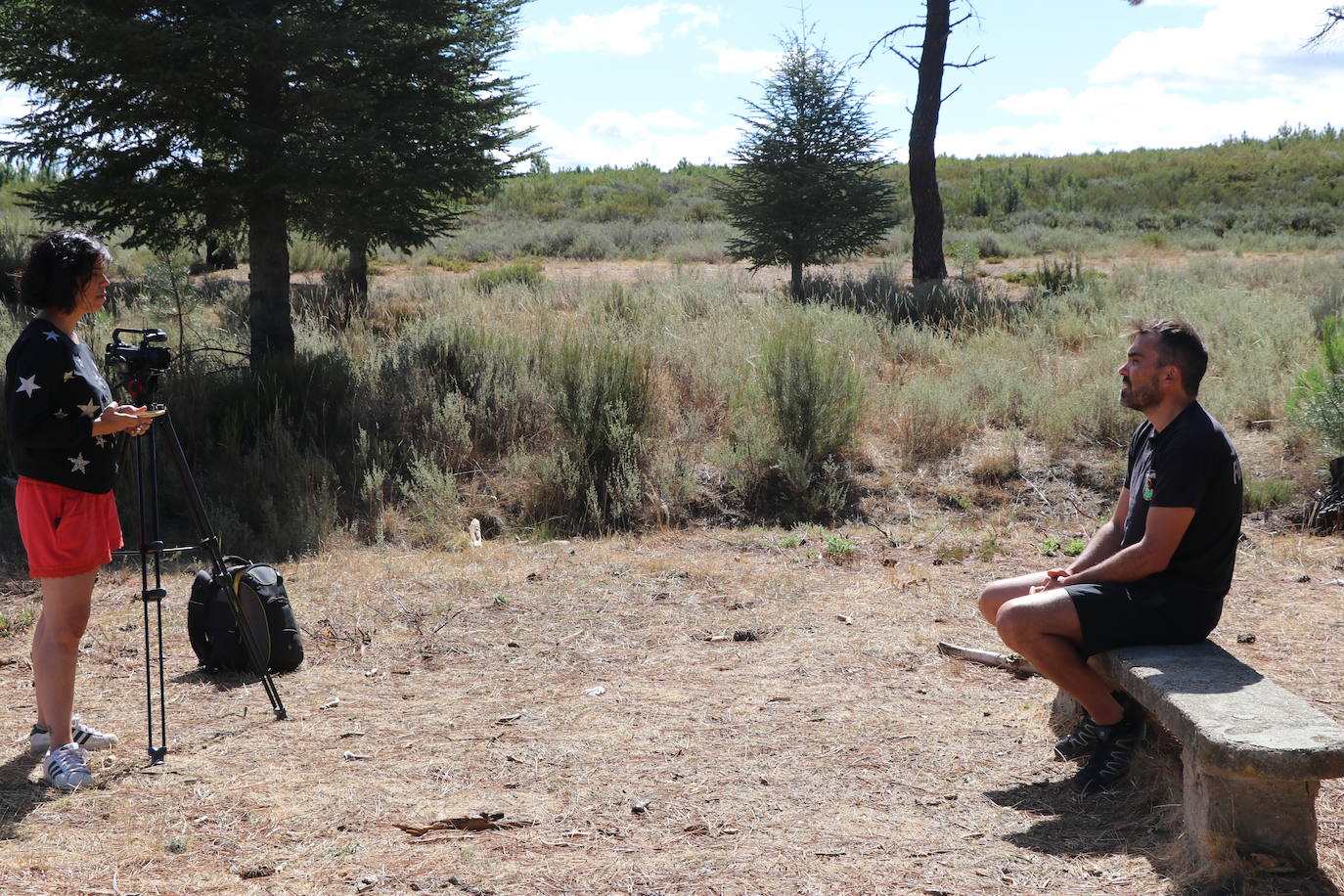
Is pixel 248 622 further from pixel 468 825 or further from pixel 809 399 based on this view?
pixel 809 399

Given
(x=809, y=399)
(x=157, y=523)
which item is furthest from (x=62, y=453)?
(x=809, y=399)

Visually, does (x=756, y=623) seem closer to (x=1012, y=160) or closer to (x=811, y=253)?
(x=811, y=253)

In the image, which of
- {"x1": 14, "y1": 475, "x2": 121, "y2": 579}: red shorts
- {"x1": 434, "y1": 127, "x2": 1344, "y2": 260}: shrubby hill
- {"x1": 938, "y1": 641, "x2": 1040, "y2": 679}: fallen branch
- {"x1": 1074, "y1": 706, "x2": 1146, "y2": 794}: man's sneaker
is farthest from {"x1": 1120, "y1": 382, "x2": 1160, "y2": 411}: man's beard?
{"x1": 434, "y1": 127, "x2": 1344, "y2": 260}: shrubby hill

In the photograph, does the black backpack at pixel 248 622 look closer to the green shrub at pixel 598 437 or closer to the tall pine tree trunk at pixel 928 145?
the green shrub at pixel 598 437

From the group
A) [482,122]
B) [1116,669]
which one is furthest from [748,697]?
[482,122]

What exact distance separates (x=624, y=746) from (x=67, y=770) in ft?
6.68

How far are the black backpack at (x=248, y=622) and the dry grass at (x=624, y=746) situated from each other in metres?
0.14

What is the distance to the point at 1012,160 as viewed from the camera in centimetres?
5359

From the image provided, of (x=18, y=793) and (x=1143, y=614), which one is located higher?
(x=1143, y=614)

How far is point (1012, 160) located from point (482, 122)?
4772 centimetres

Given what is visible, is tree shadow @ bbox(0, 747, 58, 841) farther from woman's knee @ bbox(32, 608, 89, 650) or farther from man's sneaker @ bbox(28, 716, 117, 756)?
woman's knee @ bbox(32, 608, 89, 650)

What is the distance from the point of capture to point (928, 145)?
16.9 meters

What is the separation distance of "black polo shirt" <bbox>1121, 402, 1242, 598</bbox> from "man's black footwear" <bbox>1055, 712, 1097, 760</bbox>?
63cm

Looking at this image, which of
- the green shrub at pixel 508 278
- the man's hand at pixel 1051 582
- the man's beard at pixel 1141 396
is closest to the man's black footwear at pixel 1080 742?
the man's hand at pixel 1051 582
